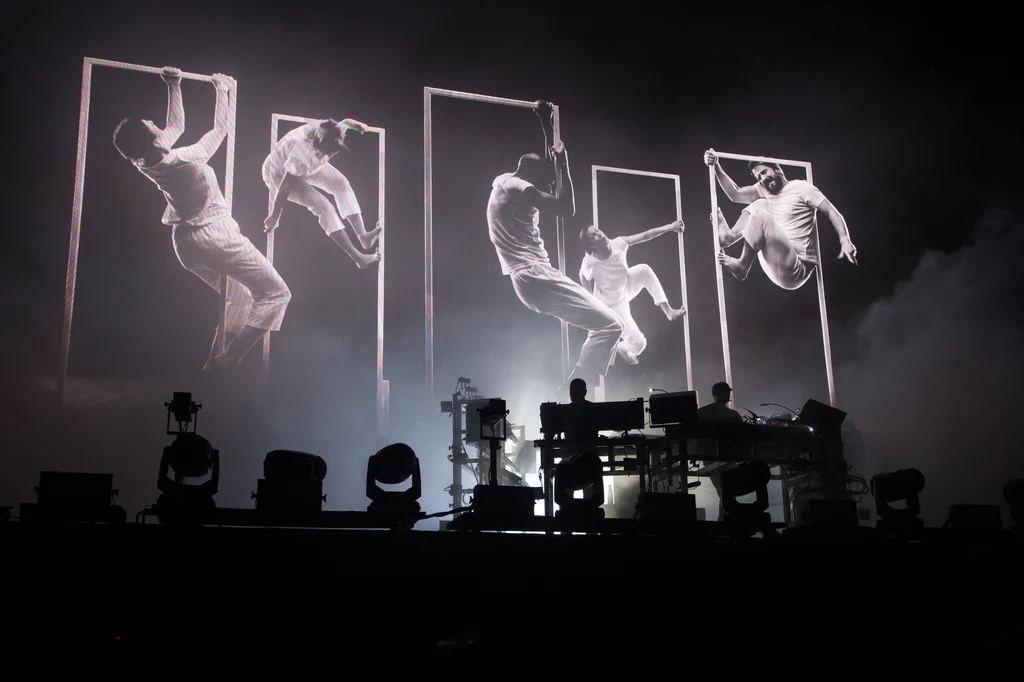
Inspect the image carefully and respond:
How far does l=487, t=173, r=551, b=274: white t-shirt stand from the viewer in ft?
26.9

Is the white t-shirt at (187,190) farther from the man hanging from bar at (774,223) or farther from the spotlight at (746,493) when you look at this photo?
the spotlight at (746,493)

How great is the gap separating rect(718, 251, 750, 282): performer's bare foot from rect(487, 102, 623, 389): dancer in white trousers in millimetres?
1486

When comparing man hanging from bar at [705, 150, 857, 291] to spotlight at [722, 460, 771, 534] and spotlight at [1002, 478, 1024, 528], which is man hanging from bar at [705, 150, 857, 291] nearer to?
spotlight at [1002, 478, 1024, 528]

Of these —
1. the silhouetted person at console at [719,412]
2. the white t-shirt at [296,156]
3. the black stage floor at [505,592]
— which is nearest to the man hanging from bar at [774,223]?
the silhouetted person at console at [719,412]

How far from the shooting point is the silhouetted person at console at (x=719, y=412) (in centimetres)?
554

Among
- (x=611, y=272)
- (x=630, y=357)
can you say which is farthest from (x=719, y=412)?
(x=611, y=272)

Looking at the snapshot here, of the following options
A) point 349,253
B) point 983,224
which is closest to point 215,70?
point 349,253

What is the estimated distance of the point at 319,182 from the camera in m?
7.71

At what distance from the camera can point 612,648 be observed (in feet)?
11.9

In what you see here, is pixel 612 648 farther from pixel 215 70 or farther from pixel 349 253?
pixel 215 70

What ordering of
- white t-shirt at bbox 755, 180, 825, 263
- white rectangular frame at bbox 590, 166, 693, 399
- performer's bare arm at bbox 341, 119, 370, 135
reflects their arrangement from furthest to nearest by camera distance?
white t-shirt at bbox 755, 180, 825, 263, white rectangular frame at bbox 590, 166, 693, 399, performer's bare arm at bbox 341, 119, 370, 135

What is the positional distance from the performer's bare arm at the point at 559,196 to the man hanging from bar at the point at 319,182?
1.63m

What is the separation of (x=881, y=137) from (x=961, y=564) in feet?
22.7

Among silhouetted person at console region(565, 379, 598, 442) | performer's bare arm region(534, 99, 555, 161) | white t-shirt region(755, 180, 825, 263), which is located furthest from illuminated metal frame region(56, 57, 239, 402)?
white t-shirt region(755, 180, 825, 263)
